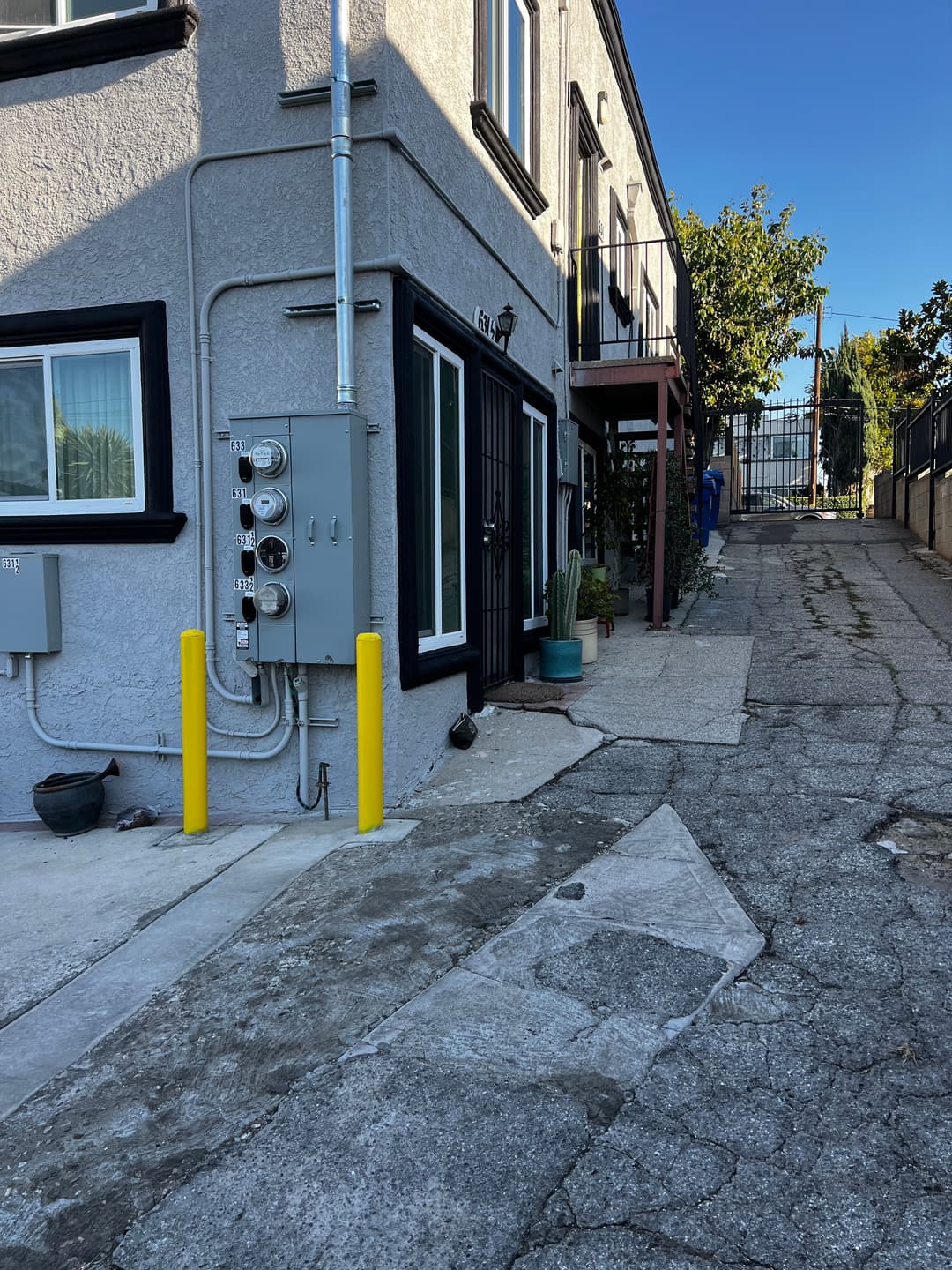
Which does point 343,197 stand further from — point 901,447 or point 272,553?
point 901,447

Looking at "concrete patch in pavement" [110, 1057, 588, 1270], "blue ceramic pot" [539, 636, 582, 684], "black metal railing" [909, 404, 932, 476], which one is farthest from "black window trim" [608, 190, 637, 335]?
"concrete patch in pavement" [110, 1057, 588, 1270]

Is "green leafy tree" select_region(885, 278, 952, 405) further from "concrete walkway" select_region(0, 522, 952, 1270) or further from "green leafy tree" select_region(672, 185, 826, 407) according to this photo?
"concrete walkway" select_region(0, 522, 952, 1270)

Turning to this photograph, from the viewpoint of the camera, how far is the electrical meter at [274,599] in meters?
4.52

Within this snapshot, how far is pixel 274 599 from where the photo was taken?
4.52 m

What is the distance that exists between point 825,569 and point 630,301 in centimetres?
463

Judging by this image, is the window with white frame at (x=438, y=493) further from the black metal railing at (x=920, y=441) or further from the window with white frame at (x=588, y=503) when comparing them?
the black metal railing at (x=920, y=441)

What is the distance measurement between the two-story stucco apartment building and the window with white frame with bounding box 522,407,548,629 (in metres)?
1.46

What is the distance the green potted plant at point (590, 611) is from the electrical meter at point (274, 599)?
342 centimetres

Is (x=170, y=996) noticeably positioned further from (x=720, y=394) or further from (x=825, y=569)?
(x=720, y=394)

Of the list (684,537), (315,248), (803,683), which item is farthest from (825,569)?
(315,248)

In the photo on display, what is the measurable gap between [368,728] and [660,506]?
5.52 metres

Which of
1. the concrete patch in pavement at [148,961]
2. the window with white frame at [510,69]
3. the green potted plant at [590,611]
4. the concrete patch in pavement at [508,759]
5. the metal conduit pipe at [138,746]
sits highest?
the window with white frame at [510,69]

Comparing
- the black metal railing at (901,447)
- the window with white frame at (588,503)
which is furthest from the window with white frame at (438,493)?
the black metal railing at (901,447)

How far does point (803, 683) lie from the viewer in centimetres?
668
